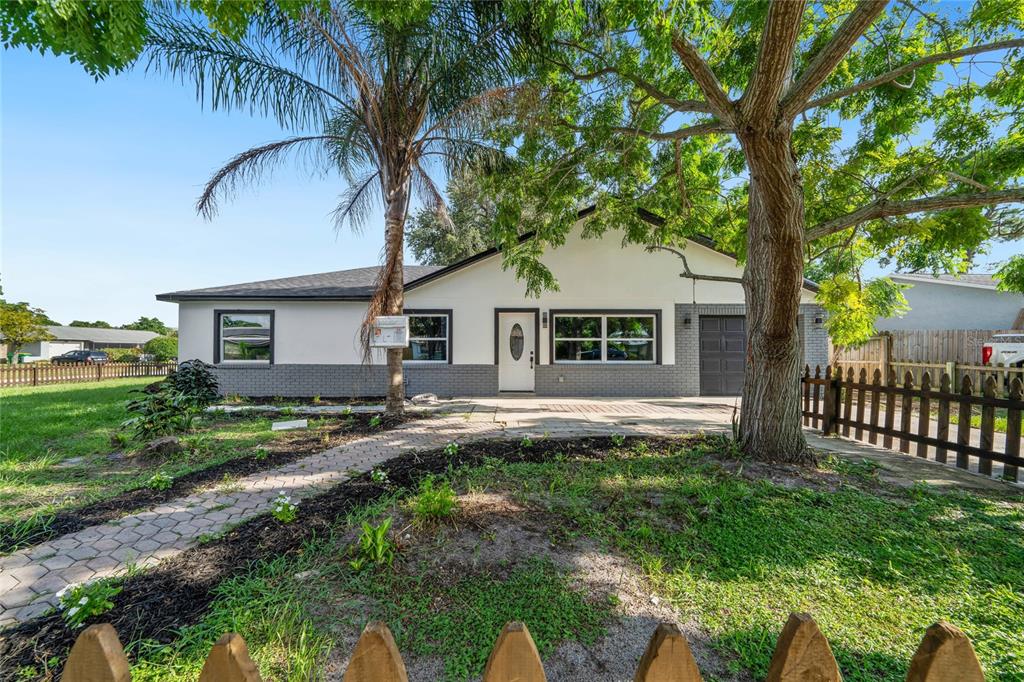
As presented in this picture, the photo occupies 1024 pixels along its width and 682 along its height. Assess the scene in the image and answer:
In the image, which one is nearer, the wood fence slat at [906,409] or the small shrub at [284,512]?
the small shrub at [284,512]

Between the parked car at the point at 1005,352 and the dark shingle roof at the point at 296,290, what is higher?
the dark shingle roof at the point at 296,290

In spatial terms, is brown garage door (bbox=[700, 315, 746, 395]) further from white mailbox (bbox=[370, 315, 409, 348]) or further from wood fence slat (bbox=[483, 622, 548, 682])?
wood fence slat (bbox=[483, 622, 548, 682])

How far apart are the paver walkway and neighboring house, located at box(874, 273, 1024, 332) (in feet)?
60.0

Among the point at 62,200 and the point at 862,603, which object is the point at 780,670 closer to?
the point at 862,603

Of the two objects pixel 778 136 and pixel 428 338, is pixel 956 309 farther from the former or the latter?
pixel 428 338

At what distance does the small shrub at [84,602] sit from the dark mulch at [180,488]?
156 centimetres

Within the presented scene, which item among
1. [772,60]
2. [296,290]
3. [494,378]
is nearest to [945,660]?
[772,60]

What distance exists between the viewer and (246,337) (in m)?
12.7

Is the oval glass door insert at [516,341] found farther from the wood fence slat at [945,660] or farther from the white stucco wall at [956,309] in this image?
the white stucco wall at [956,309]

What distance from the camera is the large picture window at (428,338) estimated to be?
40.9 ft

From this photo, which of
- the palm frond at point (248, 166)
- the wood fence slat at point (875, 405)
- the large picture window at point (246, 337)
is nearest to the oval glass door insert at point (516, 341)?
the palm frond at point (248, 166)

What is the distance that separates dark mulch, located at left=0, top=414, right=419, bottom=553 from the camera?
3412 millimetres

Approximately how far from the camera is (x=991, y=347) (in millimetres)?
13430

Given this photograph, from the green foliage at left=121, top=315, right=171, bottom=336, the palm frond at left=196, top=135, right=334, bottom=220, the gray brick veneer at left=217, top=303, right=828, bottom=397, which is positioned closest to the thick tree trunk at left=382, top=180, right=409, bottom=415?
the palm frond at left=196, top=135, right=334, bottom=220
